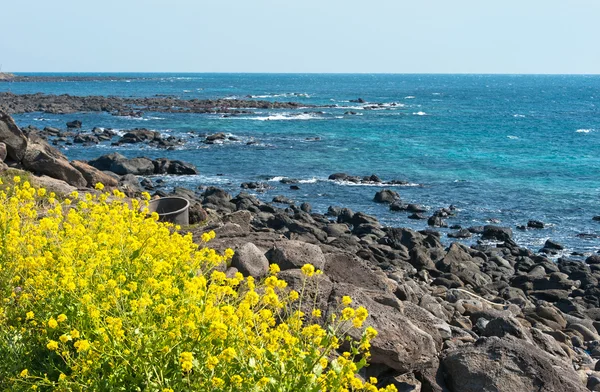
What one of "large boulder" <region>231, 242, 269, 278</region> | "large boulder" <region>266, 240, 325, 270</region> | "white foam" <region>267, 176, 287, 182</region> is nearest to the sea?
"white foam" <region>267, 176, 287, 182</region>

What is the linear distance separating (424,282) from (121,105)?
66.8m

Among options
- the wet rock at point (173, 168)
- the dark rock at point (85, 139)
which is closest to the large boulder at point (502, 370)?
the wet rock at point (173, 168)

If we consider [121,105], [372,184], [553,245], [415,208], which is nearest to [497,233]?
[553,245]

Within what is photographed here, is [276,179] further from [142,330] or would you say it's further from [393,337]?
[142,330]

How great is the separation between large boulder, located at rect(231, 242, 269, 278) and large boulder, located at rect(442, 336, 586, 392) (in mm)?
2859

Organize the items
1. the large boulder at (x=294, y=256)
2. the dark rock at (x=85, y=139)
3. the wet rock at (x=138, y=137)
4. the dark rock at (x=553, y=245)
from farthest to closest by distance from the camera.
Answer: the wet rock at (x=138, y=137)
the dark rock at (x=85, y=139)
the dark rock at (x=553, y=245)
the large boulder at (x=294, y=256)

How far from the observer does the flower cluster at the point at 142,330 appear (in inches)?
158

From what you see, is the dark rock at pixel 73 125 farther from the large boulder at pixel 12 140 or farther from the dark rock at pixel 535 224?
the dark rock at pixel 535 224

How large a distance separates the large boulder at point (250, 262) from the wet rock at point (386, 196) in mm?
20065

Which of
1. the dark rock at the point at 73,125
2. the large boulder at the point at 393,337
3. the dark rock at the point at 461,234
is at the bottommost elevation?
the dark rock at the point at 461,234

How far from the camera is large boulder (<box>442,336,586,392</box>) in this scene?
697cm

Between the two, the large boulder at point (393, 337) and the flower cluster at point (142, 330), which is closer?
the flower cluster at point (142, 330)

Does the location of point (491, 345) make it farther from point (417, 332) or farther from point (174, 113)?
point (174, 113)

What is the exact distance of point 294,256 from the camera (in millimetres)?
9234
